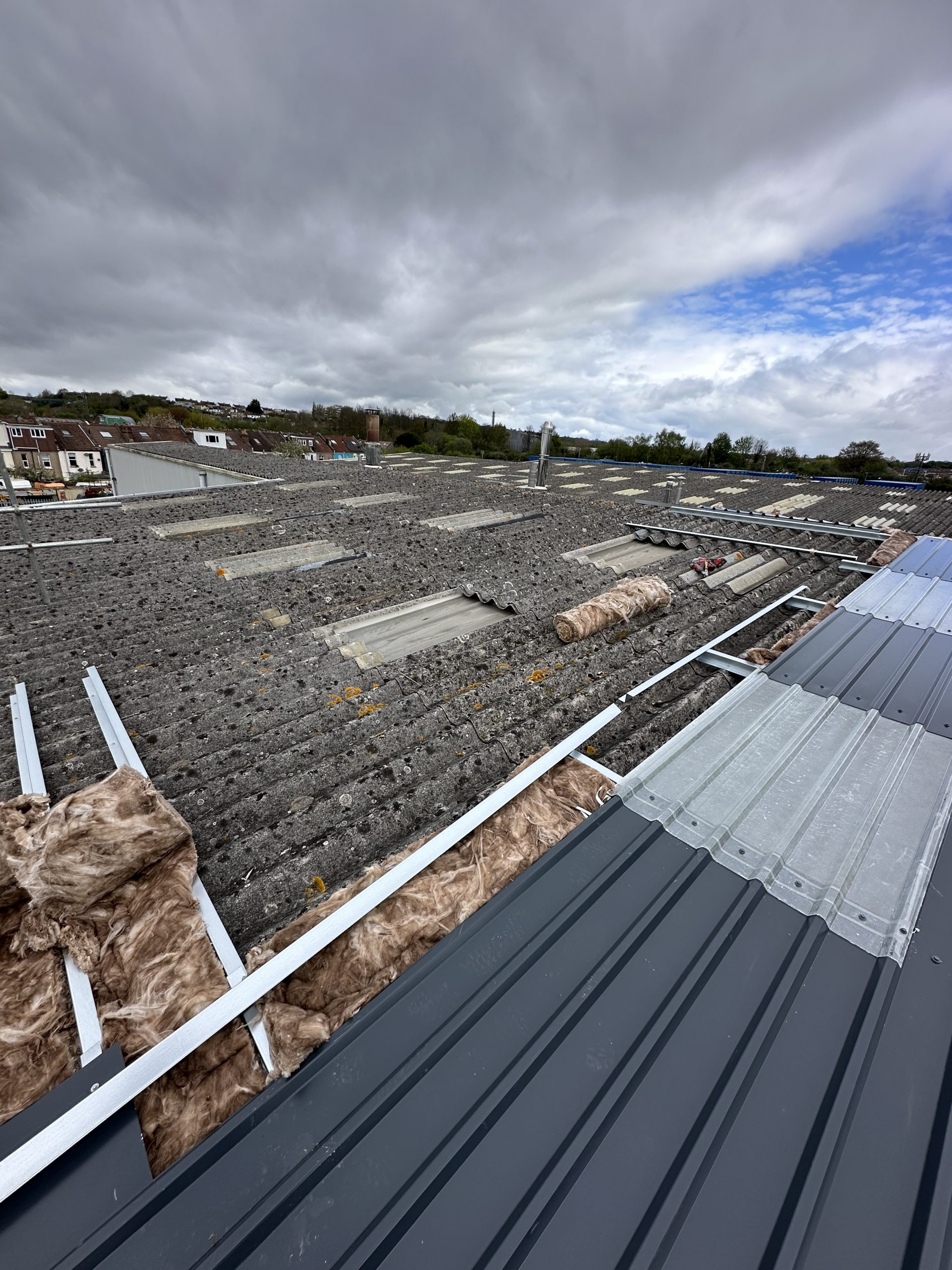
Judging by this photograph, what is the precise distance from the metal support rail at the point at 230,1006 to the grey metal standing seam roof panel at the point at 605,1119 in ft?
0.65

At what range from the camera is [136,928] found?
1703 mm

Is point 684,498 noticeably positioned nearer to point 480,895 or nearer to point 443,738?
point 443,738

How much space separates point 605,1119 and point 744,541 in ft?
21.2

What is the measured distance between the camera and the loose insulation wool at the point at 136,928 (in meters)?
1.35

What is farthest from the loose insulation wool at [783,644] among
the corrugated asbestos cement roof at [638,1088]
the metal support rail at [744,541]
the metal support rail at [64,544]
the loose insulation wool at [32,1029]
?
the metal support rail at [64,544]

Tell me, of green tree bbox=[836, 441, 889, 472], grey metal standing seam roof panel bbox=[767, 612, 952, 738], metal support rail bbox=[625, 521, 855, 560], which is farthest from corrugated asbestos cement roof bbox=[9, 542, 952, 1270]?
green tree bbox=[836, 441, 889, 472]

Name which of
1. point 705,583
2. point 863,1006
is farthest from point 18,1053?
point 705,583

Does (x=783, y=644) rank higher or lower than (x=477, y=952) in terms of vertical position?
higher

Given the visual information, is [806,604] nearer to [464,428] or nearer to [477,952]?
[477,952]

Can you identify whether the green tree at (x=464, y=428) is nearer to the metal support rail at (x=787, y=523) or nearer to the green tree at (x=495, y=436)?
the green tree at (x=495, y=436)

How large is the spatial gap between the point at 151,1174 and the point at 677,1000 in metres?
1.35

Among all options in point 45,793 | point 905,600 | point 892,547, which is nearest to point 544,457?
point 892,547

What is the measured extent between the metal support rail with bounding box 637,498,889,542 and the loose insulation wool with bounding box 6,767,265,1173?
26.7 feet

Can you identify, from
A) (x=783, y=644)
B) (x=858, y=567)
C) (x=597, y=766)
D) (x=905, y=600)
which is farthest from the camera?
(x=858, y=567)
